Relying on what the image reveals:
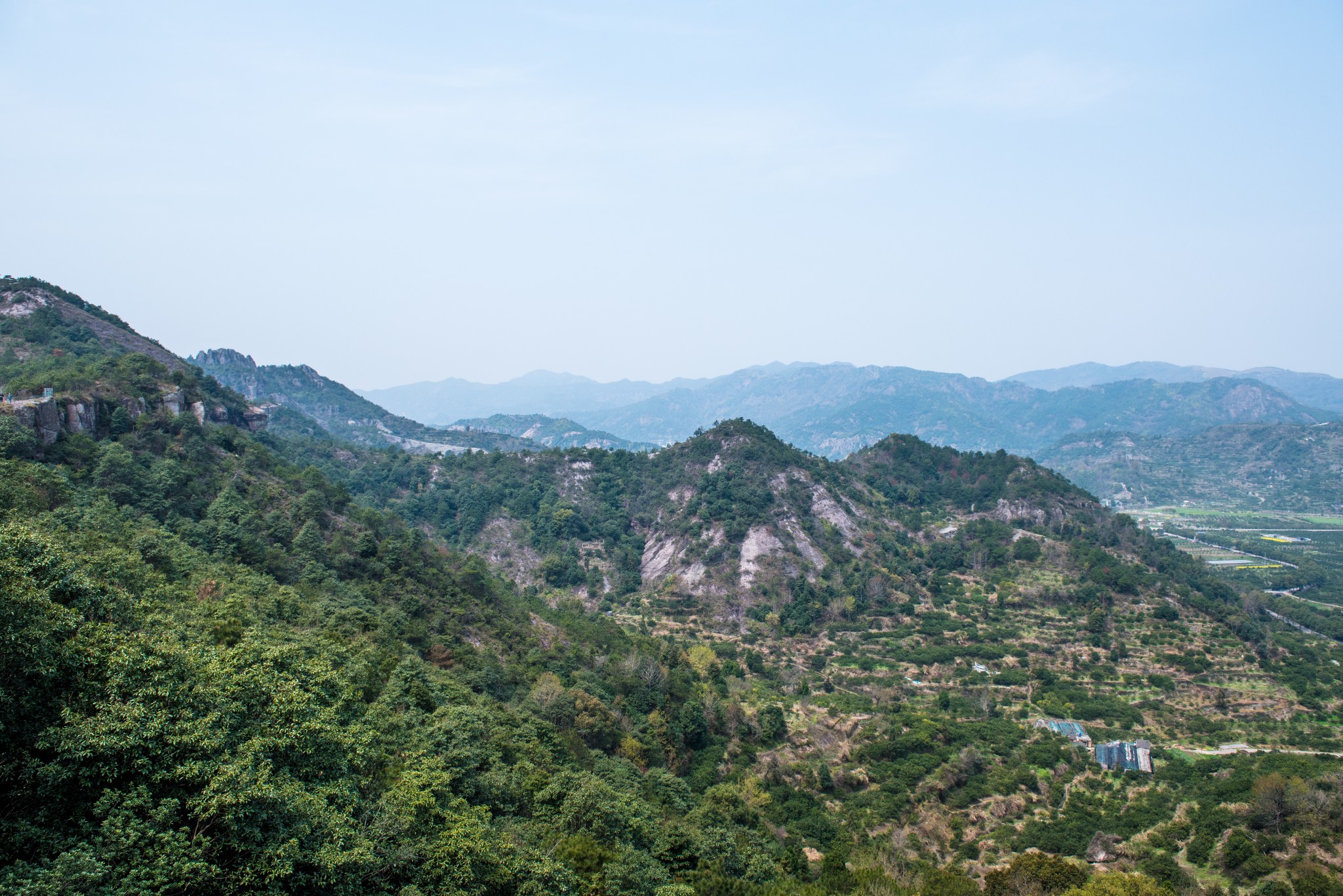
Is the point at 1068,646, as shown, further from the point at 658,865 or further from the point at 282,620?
the point at 282,620

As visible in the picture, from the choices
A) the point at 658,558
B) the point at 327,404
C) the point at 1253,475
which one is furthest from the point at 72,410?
the point at 1253,475

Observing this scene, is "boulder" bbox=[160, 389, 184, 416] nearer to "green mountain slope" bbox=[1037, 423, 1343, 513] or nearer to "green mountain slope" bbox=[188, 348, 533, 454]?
"green mountain slope" bbox=[188, 348, 533, 454]

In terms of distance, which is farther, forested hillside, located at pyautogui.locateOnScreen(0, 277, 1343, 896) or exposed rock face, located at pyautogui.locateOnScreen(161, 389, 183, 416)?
exposed rock face, located at pyautogui.locateOnScreen(161, 389, 183, 416)

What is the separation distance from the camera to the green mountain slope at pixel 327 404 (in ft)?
554

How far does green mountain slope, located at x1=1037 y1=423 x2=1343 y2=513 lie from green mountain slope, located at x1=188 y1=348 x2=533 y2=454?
177237mm

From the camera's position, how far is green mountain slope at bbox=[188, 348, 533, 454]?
169000 mm

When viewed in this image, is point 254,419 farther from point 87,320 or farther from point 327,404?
point 327,404

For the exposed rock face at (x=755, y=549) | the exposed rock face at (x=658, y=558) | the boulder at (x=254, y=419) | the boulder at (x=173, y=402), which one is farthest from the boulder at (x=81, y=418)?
the exposed rock face at (x=755, y=549)

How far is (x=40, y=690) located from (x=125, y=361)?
47.8 m

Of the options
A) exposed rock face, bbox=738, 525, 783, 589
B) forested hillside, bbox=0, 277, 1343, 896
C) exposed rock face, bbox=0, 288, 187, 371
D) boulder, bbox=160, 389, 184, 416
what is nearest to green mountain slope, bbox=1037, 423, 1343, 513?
forested hillside, bbox=0, 277, 1343, 896

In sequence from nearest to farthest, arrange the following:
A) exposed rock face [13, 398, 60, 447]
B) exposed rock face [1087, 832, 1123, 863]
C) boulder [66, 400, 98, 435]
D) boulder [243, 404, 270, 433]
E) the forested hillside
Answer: the forested hillside
exposed rock face [1087, 832, 1123, 863]
exposed rock face [13, 398, 60, 447]
boulder [66, 400, 98, 435]
boulder [243, 404, 270, 433]

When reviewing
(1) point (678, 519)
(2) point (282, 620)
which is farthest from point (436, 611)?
(1) point (678, 519)

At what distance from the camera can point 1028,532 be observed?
7981 cm

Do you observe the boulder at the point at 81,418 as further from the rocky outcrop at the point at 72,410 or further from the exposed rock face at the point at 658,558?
the exposed rock face at the point at 658,558
